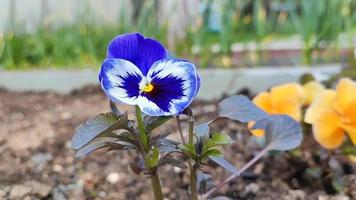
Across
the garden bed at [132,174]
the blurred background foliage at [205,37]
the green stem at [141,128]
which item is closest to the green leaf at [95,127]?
the green stem at [141,128]

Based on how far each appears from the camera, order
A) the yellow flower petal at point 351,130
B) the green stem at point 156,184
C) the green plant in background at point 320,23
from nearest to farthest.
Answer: the green stem at point 156,184
the yellow flower petal at point 351,130
the green plant in background at point 320,23

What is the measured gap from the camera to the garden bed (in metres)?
1.08

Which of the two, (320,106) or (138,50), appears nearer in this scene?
(138,50)

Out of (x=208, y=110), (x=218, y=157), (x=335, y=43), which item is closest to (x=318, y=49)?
(x=335, y=43)

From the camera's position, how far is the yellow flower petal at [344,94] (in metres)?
1.03

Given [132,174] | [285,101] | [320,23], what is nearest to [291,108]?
[285,101]

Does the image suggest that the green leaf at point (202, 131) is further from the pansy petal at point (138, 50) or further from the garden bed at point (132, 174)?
the garden bed at point (132, 174)

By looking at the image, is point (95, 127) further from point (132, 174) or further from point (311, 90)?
point (311, 90)

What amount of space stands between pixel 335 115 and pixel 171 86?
481 mm

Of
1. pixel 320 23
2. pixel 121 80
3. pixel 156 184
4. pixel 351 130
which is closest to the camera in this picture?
pixel 121 80

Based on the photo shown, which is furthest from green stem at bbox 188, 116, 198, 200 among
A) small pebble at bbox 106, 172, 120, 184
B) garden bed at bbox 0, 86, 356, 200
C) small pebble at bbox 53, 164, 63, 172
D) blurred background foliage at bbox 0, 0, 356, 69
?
blurred background foliage at bbox 0, 0, 356, 69

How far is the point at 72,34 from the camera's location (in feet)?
8.96

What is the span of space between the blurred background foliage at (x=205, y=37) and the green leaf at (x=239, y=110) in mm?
1483

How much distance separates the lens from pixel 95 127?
Result: 0.66 m
